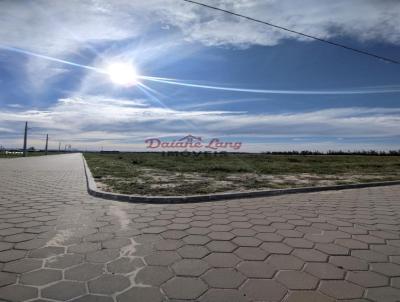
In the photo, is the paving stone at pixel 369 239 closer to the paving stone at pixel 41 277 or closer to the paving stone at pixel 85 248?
the paving stone at pixel 85 248

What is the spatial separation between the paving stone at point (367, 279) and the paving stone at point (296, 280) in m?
0.35

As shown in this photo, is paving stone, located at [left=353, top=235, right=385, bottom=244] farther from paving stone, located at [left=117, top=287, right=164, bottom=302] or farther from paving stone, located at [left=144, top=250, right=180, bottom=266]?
paving stone, located at [left=117, top=287, right=164, bottom=302]

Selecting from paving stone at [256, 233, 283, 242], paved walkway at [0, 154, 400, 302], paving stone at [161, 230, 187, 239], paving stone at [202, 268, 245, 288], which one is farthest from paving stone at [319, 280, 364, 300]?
paving stone at [161, 230, 187, 239]

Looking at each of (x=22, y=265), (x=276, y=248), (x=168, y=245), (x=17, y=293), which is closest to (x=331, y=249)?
(x=276, y=248)

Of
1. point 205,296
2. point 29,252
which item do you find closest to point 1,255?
point 29,252

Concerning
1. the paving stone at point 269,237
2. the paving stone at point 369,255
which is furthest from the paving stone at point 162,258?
the paving stone at point 369,255

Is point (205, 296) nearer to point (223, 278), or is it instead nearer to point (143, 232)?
point (223, 278)

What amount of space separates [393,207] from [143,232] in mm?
5049

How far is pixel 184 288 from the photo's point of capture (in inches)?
97.0

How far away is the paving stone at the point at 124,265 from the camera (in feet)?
9.05

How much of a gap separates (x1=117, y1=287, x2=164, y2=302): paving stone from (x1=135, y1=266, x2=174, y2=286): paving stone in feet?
0.33

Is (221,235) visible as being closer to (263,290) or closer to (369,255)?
(263,290)

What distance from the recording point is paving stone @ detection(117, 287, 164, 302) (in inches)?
89.4

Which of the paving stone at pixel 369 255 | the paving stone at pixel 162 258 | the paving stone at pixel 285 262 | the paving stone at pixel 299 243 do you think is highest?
the paving stone at pixel 369 255
